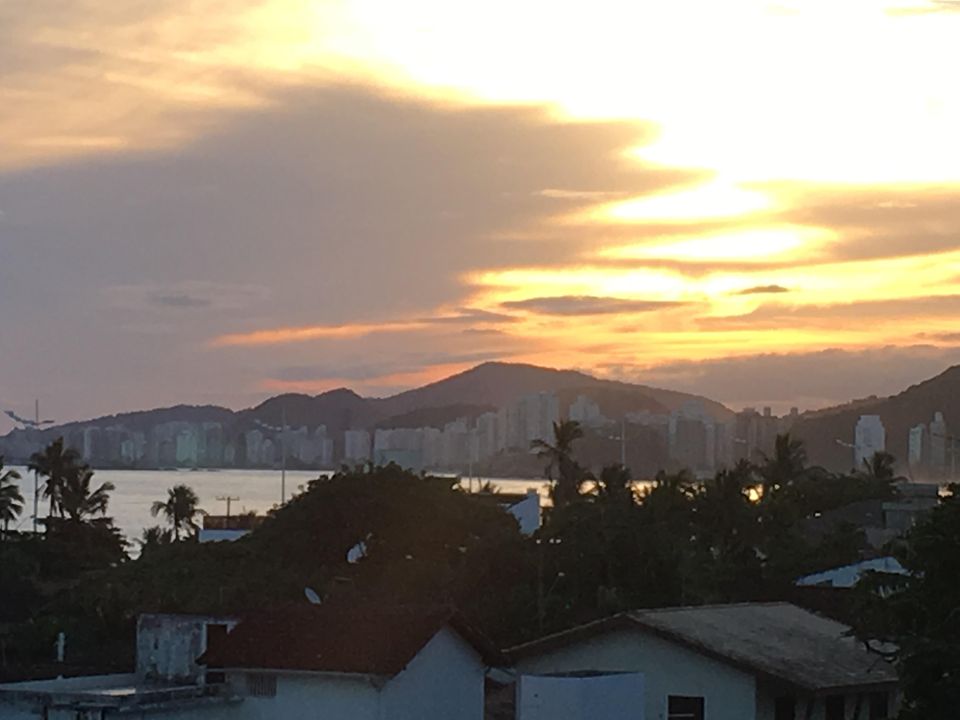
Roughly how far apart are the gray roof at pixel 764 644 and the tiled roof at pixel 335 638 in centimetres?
300

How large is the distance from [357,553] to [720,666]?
132 feet

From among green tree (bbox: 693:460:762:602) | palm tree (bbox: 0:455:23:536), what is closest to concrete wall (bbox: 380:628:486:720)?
green tree (bbox: 693:460:762:602)

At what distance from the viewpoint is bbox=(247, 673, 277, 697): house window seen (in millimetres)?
31594

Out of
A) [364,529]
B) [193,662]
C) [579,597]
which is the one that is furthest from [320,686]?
[364,529]

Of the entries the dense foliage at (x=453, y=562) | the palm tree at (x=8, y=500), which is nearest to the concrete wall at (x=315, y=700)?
the dense foliage at (x=453, y=562)

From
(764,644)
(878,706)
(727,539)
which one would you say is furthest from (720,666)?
(727,539)

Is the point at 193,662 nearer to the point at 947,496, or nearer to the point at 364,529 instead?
the point at 947,496

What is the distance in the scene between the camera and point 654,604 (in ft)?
180

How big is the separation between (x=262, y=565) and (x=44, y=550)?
27.7 m

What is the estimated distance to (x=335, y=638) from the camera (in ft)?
103

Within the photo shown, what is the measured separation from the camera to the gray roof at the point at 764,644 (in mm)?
32438

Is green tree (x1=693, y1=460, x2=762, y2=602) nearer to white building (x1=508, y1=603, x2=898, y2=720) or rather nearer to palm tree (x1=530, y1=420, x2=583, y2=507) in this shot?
white building (x1=508, y1=603, x2=898, y2=720)

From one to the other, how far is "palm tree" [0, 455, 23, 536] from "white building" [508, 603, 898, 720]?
63045 millimetres

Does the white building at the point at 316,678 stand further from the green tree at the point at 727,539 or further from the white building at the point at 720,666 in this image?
the green tree at the point at 727,539
